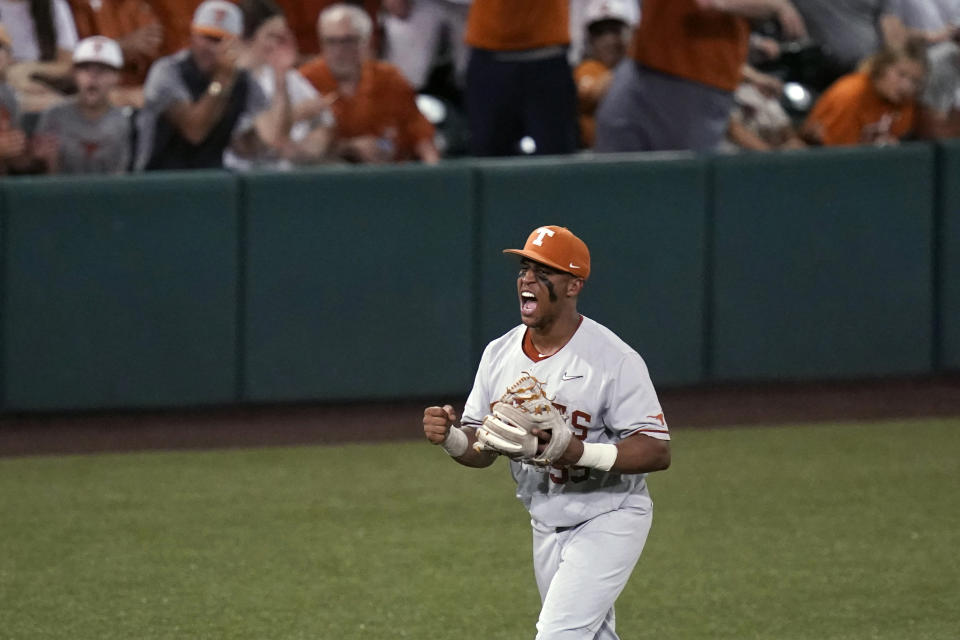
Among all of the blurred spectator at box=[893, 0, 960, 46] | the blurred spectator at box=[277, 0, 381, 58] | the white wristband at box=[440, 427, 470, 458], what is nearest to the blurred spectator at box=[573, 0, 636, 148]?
the blurred spectator at box=[277, 0, 381, 58]

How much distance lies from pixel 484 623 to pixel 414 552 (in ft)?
3.38

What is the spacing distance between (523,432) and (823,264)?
6.20m

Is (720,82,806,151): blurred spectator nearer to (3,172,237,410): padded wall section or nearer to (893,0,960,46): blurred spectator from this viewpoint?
(893,0,960,46): blurred spectator

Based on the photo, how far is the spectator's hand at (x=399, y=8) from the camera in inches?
398

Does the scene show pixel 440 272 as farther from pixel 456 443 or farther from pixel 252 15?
pixel 456 443

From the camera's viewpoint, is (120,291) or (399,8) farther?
(399,8)

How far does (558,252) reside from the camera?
414cm

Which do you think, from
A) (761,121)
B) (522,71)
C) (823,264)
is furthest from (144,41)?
(823,264)

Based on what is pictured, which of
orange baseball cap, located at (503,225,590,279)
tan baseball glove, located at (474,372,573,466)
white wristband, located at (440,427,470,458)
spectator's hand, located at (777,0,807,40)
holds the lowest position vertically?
white wristband, located at (440,427,470,458)

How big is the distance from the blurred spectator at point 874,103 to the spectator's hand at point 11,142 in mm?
4951

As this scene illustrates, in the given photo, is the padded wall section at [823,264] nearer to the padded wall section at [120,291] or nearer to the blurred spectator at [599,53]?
the blurred spectator at [599,53]

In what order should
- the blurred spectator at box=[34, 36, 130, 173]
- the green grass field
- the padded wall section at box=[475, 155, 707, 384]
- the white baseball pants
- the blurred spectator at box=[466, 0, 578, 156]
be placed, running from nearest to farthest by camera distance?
the white baseball pants
the green grass field
the blurred spectator at box=[34, 36, 130, 173]
the padded wall section at box=[475, 155, 707, 384]
the blurred spectator at box=[466, 0, 578, 156]

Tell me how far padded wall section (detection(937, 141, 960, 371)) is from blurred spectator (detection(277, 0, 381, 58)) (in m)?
3.76

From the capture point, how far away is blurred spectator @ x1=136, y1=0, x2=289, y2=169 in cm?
891
